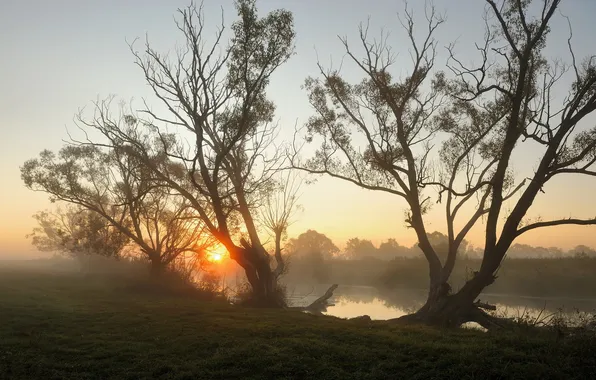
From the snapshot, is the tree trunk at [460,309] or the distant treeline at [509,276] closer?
the tree trunk at [460,309]

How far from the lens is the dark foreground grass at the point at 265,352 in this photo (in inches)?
362

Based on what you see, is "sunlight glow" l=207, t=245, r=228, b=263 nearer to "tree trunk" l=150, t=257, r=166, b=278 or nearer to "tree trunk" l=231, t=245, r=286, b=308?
"tree trunk" l=150, t=257, r=166, b=278

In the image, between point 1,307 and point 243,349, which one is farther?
point 1,307

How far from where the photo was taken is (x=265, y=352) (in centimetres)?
1112

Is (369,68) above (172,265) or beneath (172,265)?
above

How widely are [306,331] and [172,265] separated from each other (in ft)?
75.6

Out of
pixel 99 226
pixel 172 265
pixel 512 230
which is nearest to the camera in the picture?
pixel 512 230

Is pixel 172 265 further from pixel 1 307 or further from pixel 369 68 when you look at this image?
pixel 369 68

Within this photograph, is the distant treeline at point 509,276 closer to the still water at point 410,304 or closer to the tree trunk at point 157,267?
the still water at point 410,304

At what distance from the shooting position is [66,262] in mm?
109562

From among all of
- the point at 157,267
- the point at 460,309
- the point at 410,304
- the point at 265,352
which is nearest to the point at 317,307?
the point at 410,304

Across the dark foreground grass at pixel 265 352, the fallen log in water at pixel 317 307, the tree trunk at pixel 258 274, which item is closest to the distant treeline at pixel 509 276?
the fallen log in water at pixel 317 307

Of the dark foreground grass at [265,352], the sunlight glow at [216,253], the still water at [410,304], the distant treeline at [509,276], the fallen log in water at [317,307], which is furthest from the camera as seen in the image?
the distant treeline at [509,276]

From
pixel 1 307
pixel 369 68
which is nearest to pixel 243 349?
pixel 1 307
